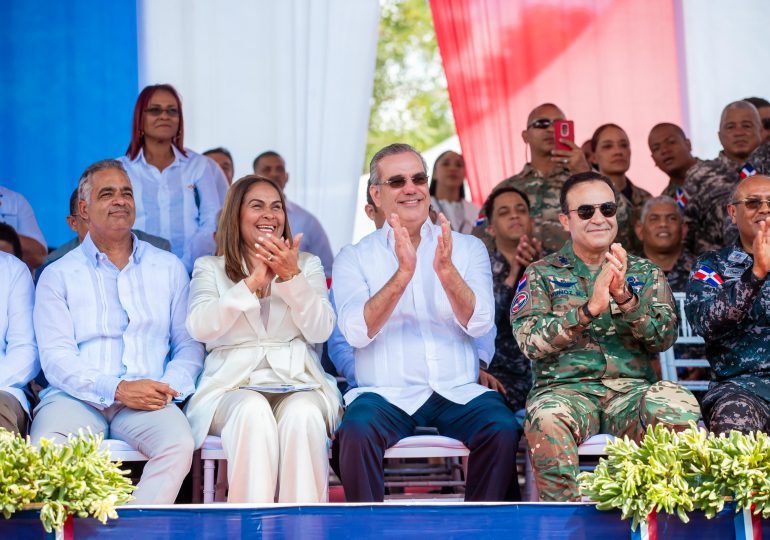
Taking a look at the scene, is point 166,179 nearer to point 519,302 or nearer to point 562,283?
point 519,302

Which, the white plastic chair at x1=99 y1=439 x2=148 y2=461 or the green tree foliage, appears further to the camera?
the green tree foliage

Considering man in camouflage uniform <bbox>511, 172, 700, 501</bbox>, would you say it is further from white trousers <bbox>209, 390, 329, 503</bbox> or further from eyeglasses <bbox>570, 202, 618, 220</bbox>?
white trousers <bbox>209, 390, 329, 503</bbox>

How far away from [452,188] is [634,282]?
295cm

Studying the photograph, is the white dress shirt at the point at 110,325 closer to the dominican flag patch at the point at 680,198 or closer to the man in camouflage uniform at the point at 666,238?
the man in camouflage uniform at the point at 666,238

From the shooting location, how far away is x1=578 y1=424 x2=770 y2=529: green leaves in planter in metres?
2.72

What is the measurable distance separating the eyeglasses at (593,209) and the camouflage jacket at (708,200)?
1.59m

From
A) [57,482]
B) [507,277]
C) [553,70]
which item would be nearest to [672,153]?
[553,70]

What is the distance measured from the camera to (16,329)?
4000 millimetres

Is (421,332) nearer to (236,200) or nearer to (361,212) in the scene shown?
(236,200)

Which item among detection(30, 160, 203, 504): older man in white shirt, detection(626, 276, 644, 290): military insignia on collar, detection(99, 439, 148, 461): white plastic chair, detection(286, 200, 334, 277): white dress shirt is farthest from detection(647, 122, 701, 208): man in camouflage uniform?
detection(99, 439, 148, 461): white plastic chair

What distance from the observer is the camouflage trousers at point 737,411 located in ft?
12.0

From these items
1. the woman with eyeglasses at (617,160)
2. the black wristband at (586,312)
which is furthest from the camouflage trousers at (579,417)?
the woman with eyeglasses at (617,160)

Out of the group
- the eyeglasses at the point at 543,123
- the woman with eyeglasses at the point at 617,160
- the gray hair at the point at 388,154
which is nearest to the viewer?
the gray hair at the point at 388,154

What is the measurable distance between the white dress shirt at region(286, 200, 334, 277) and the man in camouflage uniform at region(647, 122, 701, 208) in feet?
6.44
